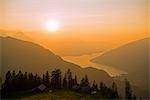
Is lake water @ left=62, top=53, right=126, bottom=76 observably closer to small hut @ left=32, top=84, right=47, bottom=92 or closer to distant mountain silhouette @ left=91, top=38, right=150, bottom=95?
distant mountain silhouette @ left=91, top=38, right=150, bottom=95

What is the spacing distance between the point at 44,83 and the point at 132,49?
28.5 inches

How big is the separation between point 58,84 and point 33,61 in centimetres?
27

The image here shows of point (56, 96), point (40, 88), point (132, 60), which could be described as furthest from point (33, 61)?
point (132, 60)

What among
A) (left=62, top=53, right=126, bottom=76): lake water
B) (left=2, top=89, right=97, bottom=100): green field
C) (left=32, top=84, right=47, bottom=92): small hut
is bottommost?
(left=2, top=89, right=97, bottom=100): green field

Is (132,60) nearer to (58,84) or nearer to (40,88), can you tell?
(58,84)

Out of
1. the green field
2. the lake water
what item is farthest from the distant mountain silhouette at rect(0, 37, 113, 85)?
the green field

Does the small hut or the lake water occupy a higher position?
the lake water

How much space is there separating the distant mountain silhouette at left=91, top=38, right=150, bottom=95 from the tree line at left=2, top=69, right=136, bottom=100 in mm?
92

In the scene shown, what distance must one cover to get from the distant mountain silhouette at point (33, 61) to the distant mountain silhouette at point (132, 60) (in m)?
0.11

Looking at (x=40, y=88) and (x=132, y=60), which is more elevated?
(x=132, y=60)

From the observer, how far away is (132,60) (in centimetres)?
269

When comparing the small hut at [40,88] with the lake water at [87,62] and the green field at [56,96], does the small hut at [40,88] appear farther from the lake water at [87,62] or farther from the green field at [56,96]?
the lake water at [87,62]

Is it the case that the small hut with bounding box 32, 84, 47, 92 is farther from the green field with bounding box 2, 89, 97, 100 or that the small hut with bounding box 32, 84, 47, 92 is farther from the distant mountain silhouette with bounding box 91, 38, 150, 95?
the distant mountain silhouette with bounding box 91, 38, 150, 95

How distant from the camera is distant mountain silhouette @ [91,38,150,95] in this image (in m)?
2.64
